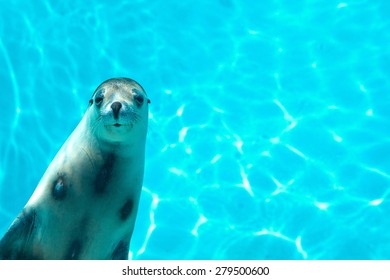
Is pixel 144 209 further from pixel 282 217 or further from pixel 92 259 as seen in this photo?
pixel 92 259

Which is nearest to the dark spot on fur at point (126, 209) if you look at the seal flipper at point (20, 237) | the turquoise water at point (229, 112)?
the seal flipper at point (20, 237)

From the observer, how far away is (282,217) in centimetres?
731

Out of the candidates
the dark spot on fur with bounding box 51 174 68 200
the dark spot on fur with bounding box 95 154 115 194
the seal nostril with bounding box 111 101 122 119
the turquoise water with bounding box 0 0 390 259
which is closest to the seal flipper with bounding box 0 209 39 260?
the dark spot on fur with bounding box 51 174 68 200

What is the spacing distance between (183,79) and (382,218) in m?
3.39

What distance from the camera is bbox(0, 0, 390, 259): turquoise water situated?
725cm

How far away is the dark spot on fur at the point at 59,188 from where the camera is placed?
13.9 feet

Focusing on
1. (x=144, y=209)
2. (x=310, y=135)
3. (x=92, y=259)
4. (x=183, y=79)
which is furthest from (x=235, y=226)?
(x=92, y=259)

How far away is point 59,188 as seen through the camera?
4238 millimetres

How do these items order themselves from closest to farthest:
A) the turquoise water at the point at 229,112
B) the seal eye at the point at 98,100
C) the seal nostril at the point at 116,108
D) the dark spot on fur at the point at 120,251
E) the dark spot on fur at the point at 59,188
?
the seal nostril at the point at 116,108 → the seal eye at the point at 98,100 → the dark spot on fur at the point at 59,188 → the dark spot on fur at the point at 120,251 → the turquoise water at the point at 229,112

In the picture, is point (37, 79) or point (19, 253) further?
point (37, 79)

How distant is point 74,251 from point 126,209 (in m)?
0.50

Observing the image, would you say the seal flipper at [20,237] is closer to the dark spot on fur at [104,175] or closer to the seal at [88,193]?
the seal at [88,193]

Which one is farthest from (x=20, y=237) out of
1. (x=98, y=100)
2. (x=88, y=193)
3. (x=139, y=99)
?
(x=139, y=99)

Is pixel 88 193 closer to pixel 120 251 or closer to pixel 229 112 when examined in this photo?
pixel 120 251
